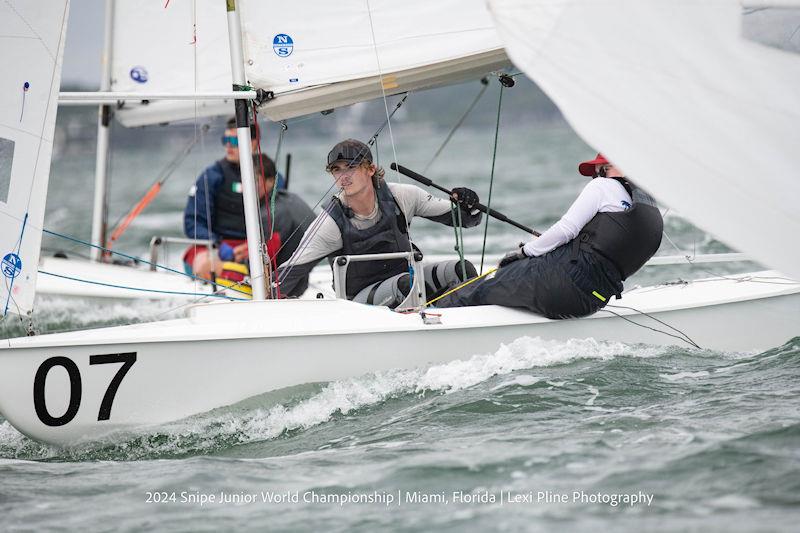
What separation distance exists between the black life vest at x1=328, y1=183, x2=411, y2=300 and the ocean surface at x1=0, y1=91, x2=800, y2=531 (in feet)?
2.17

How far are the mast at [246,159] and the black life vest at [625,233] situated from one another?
1.36 metres

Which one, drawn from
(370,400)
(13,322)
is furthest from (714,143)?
(13,322)

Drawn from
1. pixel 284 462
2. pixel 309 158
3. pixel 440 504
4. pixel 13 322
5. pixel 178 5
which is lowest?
pixel 440 504

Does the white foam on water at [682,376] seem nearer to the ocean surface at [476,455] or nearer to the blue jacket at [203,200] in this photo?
the ocean surface at [476,455]

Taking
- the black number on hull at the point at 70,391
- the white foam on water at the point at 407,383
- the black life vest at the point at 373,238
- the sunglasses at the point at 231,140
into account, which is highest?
the sunglasses at the point at 231,140

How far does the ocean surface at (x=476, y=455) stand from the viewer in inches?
118

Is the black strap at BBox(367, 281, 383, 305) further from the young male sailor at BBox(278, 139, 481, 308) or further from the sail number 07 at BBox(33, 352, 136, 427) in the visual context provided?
the sail number 07 at BBox(33, 352, 136, 427)

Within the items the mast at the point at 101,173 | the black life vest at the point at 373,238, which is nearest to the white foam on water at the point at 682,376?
the black life vest at the point at 373,238

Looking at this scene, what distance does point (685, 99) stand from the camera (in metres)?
3.31

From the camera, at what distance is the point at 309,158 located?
3469cm

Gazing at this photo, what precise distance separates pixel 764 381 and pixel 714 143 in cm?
126

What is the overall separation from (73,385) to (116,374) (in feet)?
0.52

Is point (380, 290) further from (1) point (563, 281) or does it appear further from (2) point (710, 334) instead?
(2) point (710, 334)

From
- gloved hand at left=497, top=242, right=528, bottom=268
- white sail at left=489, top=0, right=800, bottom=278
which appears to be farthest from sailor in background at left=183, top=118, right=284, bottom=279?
white sail at left=489, top=0, right=800, bottom=278
